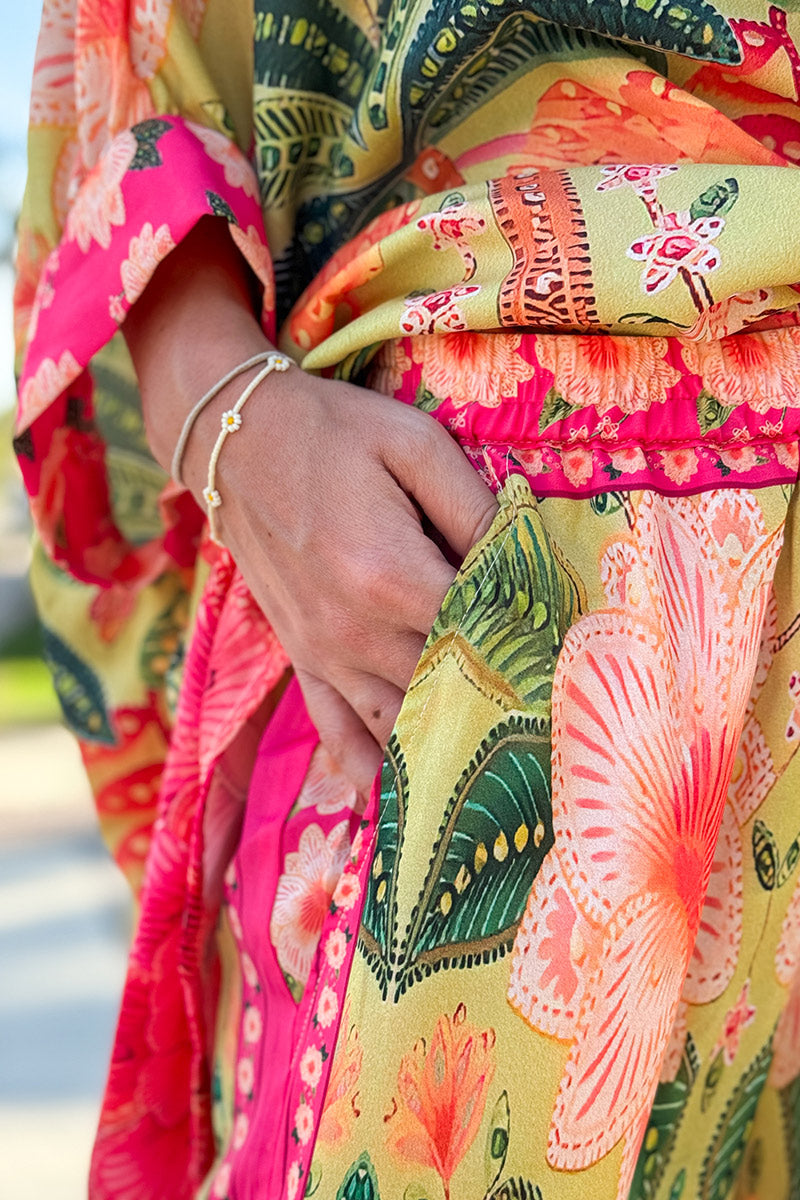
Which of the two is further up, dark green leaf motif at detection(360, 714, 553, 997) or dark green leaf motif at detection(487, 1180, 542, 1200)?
dark green leaf motif at detection(360, 714, 553, 997)

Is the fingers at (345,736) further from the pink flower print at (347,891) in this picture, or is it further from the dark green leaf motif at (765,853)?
the dark green leaf motif at (765,853)

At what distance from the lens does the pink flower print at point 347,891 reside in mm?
587

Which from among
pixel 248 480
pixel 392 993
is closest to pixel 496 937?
pixel 392 993

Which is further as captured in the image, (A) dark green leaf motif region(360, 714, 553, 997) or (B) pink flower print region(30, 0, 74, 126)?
(B) pink flower print region(30, 0, 74, 126)

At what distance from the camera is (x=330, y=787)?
2.20 ft

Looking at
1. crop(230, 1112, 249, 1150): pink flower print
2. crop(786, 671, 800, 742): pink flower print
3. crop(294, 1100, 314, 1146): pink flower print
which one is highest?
crop(786, 671, 800, 742): pink flower print

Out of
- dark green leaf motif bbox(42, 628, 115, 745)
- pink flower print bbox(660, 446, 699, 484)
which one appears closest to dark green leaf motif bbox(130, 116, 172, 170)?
pink flower print bbox(660, 446, 699, 484)

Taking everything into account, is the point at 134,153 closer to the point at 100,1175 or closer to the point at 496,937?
the point at 496,937

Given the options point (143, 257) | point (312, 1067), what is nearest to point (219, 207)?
point (143, 257)

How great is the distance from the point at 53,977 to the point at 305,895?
1714 millimetres

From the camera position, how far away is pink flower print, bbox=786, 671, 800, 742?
0.63m

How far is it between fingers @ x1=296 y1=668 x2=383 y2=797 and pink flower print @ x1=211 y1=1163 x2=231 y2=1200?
277 mm

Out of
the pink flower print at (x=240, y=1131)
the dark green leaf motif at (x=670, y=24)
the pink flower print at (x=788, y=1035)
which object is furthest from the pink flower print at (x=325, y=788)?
the dark green leaf motif at (x=670, y=24)

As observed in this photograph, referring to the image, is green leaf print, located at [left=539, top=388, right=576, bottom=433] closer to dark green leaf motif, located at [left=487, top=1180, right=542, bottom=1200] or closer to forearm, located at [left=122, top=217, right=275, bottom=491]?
forearm, located at [left=122, top=217, right=275, bottom=491]
